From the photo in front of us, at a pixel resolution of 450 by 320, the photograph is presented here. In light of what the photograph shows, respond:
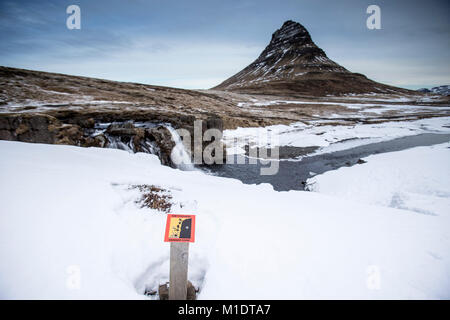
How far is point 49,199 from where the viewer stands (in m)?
3.97

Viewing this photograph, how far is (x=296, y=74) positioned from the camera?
100750mm

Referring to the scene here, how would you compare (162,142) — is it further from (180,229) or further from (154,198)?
(180,229)

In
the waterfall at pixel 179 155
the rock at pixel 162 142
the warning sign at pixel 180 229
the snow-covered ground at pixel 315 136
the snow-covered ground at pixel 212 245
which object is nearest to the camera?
the warning sign at pixel 180 229

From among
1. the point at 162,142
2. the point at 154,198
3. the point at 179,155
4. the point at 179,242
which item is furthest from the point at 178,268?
the point at 162,142

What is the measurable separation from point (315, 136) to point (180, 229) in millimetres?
20551

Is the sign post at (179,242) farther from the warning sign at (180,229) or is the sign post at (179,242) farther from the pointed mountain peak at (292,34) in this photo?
the pointed mountain peak at (292,34)

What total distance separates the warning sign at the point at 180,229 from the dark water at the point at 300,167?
324 inches

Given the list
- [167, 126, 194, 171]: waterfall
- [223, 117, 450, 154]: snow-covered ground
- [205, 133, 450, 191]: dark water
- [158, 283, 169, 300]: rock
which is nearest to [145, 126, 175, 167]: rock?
[167, 126, 194, 171]: waterfall

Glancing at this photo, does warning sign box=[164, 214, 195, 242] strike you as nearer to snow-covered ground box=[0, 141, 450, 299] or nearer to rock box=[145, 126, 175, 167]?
snow-covered ground box=[0, 141, 450, 299]

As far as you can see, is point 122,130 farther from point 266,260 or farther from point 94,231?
point 266,260

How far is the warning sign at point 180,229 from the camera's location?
99.5 inches

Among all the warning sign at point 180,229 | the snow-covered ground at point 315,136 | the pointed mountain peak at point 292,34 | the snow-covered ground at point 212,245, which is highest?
the pointed mountain peak at point 292,34

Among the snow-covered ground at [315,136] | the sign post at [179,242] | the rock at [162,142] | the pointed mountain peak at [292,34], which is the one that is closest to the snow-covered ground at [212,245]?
the sign post at [179,242]

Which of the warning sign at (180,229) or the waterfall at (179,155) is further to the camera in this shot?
the waterfall at (179,155)
